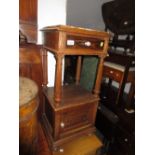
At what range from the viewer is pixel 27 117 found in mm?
734

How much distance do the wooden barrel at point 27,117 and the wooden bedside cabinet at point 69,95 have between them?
0.23 metres

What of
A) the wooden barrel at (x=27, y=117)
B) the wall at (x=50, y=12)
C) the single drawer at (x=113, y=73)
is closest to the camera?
the wooden barrel at (x=27, y=117)

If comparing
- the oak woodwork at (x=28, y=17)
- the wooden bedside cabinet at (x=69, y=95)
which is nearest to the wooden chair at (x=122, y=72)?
the wooden bedside cabinet at (x=69, y=95)

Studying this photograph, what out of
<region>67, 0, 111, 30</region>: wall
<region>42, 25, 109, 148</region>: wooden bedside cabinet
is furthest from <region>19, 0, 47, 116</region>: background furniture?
<region>67, 0, 111, 30</region>: wall

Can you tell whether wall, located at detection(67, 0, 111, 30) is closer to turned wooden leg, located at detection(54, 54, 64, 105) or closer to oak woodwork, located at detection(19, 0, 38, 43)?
oak woodwork, located at detection(19, 0, 38, 43)

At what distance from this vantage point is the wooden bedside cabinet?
907 millimetres

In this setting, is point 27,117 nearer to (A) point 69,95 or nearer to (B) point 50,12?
(A) point 69,95

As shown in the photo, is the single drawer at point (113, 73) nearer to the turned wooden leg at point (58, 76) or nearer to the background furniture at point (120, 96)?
the background furniture at point (120, 96)

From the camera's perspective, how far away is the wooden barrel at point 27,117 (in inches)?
27.3

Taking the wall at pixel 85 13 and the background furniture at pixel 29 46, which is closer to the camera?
the background furniture at pixel 29 46
